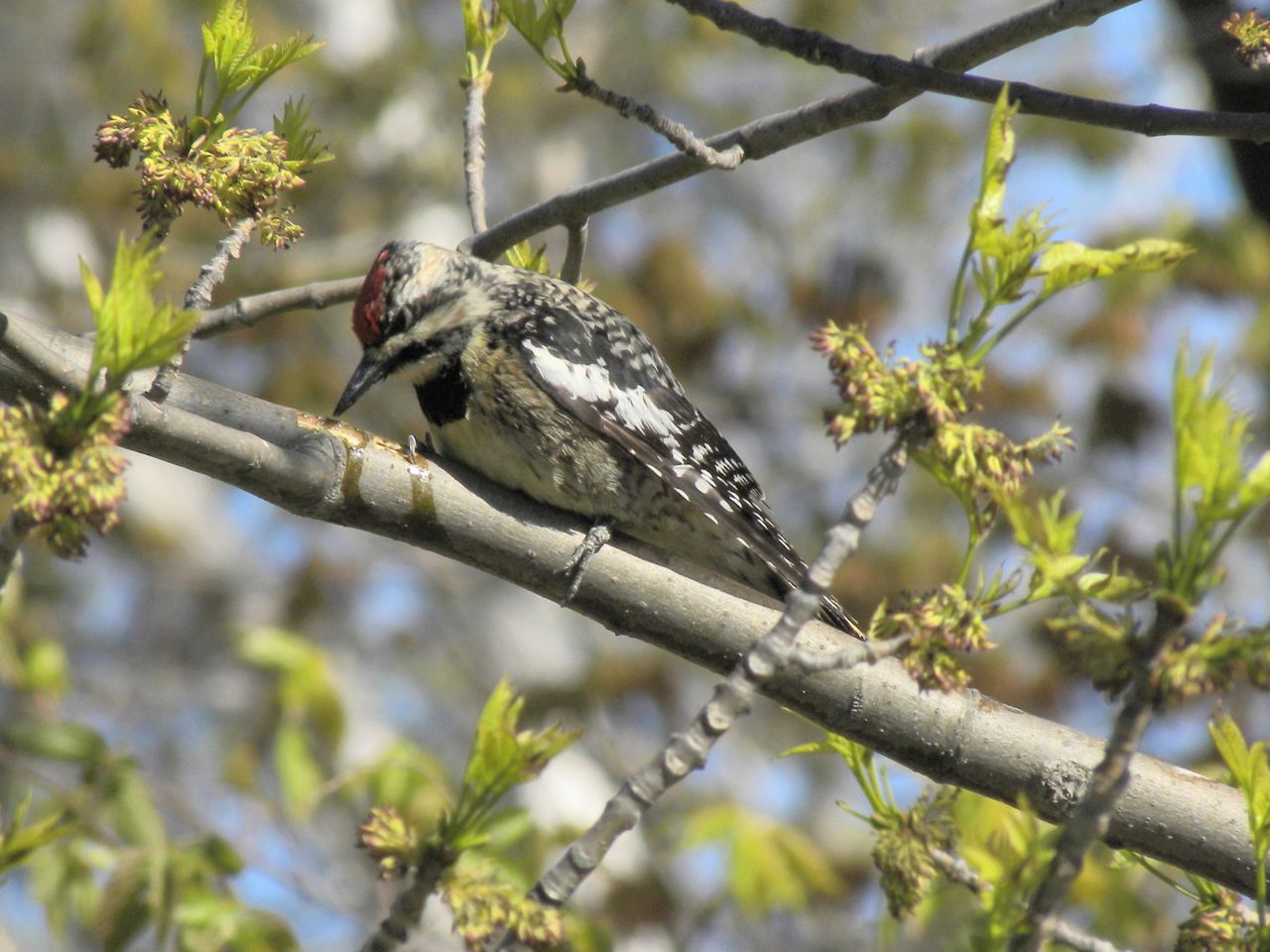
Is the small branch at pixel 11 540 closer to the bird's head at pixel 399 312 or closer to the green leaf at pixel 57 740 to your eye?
the green leaf at pixel 57 740

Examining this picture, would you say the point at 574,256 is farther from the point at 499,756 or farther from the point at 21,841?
the point at 21,841

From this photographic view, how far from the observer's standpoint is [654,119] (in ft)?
7.95

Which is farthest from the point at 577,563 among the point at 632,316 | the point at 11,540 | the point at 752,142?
the point at 632,316

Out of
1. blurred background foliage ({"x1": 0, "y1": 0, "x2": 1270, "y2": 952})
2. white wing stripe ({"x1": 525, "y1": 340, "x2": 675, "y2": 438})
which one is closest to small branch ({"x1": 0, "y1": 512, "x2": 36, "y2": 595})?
white wing stripe ({"x1": 525, "y1": 340, "x2": 675, "y2": 438})

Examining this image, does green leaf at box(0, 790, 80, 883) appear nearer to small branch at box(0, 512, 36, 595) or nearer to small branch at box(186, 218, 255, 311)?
small branch at box(0, 512, 36, 595)

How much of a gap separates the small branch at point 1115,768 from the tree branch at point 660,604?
74cm

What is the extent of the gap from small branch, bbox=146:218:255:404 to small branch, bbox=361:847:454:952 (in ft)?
2.65

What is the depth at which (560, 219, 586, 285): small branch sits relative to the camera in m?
3.13

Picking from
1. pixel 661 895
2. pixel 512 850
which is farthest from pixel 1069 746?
pixel 661 895

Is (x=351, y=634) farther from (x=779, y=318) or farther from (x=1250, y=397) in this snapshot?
(x=1250, y=397)

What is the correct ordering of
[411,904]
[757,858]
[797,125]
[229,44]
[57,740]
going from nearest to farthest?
[411,904] → [229,44] → [797,125] → [57,740] → [757,858]

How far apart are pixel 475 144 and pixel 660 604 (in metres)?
1.23

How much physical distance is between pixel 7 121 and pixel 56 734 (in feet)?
23.2

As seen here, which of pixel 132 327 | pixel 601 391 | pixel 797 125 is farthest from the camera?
pixel 601 391
